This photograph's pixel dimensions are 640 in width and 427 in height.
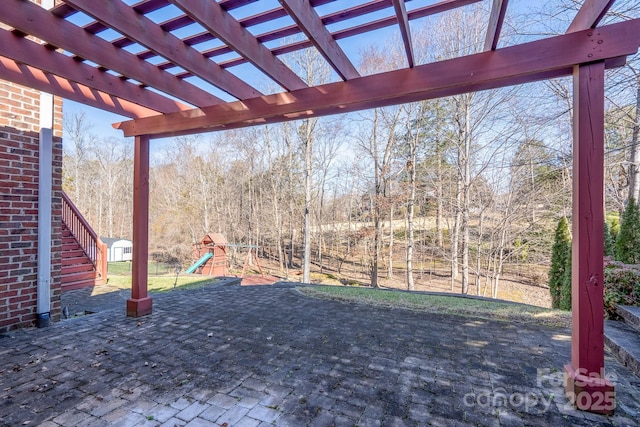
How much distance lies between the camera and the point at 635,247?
520cm

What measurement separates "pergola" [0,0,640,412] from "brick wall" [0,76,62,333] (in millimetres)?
731

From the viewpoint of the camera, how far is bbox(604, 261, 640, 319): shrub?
3.84 meters

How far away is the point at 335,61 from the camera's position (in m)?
2.58

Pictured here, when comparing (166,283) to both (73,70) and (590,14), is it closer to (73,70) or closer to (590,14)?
(73,70)

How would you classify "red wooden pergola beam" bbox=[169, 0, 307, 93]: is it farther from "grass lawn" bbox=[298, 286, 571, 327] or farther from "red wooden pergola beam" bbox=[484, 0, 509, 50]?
"grass lawn" bbox=[298, 286, 571, 327]

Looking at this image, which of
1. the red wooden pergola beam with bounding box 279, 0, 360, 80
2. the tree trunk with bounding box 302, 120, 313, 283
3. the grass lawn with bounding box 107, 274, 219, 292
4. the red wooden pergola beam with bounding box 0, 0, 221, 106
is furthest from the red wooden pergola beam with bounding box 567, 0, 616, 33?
the tree trunk with bounding box 302, 120, 313, 283

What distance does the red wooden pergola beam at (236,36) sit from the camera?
1.96 meters

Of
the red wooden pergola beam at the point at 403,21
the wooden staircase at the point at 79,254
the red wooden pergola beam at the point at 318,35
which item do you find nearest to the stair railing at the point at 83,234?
the wooden staircase at the point at 79,254

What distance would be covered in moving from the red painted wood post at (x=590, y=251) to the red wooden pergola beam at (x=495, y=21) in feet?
2.17

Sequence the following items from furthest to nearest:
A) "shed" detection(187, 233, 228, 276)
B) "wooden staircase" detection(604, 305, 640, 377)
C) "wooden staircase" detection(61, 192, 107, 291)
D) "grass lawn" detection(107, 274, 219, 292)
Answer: "shed" detection(187, 233, 228, 276)
"grass lawn" detection(107, 274, 219, 292)
"wooden staircase" detection(61, 192, 107, 291)
"wooden staircase" detection(604, 305, 640, 377)

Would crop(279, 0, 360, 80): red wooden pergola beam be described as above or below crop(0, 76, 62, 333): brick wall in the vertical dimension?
above

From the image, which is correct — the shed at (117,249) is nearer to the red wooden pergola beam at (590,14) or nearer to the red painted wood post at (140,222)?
the red painted wood post at (140,222)

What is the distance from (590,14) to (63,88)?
15.8ft

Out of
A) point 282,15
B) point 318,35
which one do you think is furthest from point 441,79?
point 282,15
